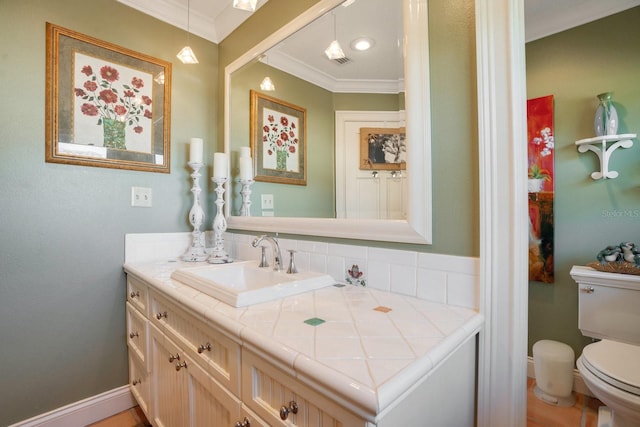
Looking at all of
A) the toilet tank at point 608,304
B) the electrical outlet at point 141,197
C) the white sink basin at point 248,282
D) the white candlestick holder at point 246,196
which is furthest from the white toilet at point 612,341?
the electrical outlet at point 141,197

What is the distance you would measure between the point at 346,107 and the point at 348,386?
1053mm

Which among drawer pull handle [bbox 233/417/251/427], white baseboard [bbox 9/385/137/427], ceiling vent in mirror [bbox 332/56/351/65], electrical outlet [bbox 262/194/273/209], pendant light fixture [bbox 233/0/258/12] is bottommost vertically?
white baseboard [bbox 9/385/137/427]

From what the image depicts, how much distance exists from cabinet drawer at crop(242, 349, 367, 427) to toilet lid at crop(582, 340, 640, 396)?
1308mm

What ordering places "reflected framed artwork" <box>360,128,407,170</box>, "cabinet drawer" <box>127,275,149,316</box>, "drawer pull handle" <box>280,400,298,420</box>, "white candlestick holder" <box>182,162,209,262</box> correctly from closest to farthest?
"drawer pull handle" <box>280,400,298,420</box> → "reflected framed artwork" <box>360,128,407,170</box> → "cabinet drawer" <box>127,275,149,316</box> → "white candlestick holder" <box>182,162,209,262</box>

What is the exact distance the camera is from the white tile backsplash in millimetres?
875

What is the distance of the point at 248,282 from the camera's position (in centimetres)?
142

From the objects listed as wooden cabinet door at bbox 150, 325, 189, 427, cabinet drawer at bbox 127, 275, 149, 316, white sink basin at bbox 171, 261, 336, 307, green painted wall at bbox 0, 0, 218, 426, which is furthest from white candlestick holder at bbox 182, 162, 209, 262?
wooden cabinet door at bbox 150, 325, 189, 427

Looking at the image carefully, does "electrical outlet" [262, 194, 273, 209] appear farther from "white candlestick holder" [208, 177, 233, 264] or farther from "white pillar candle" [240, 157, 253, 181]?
"white candlestick holder" [208, 177, 233, 264]

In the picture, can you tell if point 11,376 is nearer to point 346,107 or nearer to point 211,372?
point 211,372

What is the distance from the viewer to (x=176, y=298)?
1.00 meters

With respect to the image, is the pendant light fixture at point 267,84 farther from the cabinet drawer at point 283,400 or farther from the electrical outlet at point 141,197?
the cabinet drawer at point 283,400

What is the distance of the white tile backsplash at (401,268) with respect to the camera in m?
0.88

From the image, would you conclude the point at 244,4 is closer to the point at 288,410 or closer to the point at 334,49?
the point at 334,49

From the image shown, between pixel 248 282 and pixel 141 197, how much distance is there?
0.86m
